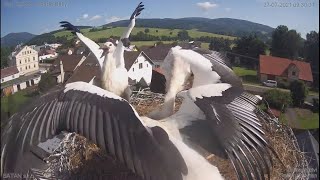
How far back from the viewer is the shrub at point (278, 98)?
197 centimetres

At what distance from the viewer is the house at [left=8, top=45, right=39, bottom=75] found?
129 centimetres

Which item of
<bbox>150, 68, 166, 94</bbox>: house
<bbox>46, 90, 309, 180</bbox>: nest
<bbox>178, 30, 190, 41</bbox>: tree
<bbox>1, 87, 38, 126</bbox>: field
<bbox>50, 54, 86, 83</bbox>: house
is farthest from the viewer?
<bbox>150, 68, 166, 94</bbox>: house

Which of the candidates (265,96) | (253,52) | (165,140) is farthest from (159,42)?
(165,140)

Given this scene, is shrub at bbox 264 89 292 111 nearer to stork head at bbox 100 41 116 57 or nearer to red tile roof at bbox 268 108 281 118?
red tile roof at bbox 268 108 281 118

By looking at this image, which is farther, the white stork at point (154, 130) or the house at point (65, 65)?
the house at point (65, 65)

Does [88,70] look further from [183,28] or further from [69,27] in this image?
[183,28]

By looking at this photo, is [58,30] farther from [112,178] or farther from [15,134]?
[112,178]

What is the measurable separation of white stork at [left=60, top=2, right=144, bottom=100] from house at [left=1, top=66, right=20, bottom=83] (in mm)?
538

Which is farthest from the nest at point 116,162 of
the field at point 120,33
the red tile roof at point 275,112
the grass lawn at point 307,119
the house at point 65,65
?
the field at point 120,33

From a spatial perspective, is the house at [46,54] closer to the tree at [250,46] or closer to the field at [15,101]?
the field at [15,101]

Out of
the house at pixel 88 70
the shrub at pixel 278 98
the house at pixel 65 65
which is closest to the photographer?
the house at pixel 65 65

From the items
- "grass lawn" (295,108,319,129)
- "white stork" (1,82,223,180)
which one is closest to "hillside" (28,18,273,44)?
"grass lawn" (295,108,319,129)

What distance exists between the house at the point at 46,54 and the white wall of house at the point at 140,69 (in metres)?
0.55

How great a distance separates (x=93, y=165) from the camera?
2.03 m
